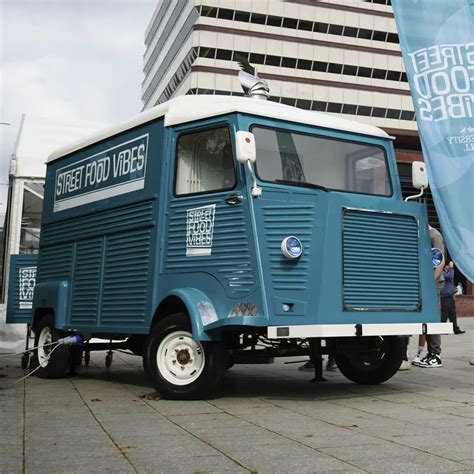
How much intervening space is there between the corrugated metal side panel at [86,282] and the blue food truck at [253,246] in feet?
0.14

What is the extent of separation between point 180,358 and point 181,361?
3cm

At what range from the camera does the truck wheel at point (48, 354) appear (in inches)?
340

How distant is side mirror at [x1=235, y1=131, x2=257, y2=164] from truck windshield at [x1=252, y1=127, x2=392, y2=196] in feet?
1.05

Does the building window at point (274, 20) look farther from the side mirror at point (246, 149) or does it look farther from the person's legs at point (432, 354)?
the side mirror at point (246, 149)

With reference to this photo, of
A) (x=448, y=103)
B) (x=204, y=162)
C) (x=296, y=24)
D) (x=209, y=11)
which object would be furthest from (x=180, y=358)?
(x=296, y=24)

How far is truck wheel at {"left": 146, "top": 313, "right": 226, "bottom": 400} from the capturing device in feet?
21.1

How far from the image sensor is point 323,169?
6.98 meters

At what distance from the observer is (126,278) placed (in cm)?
759

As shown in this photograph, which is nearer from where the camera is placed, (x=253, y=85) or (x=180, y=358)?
(x=180, y=358)

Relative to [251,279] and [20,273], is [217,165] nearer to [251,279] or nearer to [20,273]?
[251,279]

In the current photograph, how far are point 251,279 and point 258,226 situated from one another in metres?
0.51

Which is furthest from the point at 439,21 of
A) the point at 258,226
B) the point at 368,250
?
the point at 258,226

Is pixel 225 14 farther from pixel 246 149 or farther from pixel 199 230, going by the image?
pixel 246 149

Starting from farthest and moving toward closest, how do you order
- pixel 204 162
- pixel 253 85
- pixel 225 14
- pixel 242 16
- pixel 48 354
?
1. pixel 242 16
2. pixel 225 14
3. pixel 48 354
4. pixel 253 85
5. pixel 204 162
